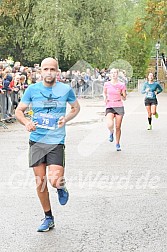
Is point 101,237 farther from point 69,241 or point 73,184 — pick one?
point 73,184

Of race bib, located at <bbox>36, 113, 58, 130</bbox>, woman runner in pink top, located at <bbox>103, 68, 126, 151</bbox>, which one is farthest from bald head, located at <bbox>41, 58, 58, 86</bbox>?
woman runner in pink top, located at <bbox>103, 68, 126, 151</bbox>

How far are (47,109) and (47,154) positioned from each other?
0.48 m

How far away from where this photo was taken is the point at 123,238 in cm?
574

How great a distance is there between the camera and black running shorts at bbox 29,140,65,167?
6.17 metres

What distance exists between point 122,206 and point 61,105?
1.65m

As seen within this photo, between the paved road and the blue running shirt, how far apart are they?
0.96 m

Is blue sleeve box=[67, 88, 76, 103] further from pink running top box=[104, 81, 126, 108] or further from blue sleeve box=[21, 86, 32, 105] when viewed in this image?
pink running top box=[104, 81, 126, 108]

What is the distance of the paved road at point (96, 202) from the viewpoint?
566cm

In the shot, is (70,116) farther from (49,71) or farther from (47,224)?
(47,224)

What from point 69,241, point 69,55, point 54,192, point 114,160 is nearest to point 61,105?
point 69,241

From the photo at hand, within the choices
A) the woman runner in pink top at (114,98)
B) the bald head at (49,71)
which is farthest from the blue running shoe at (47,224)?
the woman runner in pink top at (114,98)

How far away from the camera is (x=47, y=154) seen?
244 inches

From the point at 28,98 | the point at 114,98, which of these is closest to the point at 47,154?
the point at 28,98

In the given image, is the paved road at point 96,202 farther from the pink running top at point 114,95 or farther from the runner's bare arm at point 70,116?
the runner's bare arm at point 70,116
